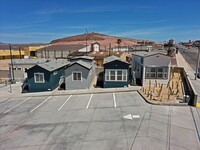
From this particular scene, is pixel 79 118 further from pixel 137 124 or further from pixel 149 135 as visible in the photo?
pixel 149 135

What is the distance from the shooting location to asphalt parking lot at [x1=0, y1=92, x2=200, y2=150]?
33.5ft

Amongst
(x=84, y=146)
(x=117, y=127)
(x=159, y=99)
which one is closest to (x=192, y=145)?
(x=117, y=127)

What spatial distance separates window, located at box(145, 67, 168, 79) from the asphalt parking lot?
16.5 feet

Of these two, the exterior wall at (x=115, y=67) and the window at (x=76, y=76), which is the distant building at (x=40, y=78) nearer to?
the window at (x=76, y=76)

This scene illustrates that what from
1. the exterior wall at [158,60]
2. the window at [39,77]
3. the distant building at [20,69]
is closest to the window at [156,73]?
the exterior wall at [158,60]

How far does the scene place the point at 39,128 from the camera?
494 inches

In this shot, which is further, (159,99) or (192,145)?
(159,99)

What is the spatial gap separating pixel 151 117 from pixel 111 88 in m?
9.30

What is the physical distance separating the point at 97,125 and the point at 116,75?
34.7ft

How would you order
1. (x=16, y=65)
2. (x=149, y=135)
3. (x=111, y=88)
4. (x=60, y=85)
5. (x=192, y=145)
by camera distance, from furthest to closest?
(x=16, y=65), (x=60, y=85), (x=111, y=88), (x=149, y=135), (x=192, y=145)

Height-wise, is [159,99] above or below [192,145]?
above

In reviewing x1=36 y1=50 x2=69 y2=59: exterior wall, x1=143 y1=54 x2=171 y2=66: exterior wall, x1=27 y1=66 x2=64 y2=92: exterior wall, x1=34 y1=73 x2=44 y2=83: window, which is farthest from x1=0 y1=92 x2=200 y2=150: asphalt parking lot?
x1=36 y1=50 x2=69 y2=59: exterior wall

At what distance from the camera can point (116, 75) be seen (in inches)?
877

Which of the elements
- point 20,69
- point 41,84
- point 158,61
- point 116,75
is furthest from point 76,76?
point 20,69
